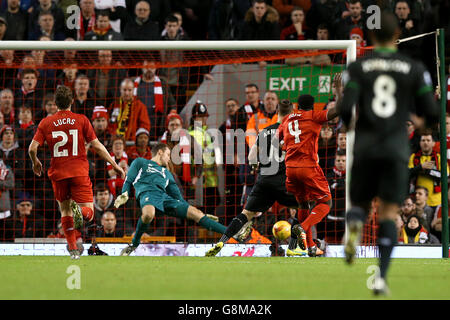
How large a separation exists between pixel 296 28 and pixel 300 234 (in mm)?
6088

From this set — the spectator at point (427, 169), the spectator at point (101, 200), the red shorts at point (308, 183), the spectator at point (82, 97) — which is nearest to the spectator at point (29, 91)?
the spectator at point (82, 97)

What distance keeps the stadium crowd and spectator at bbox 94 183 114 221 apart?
0.06 feet

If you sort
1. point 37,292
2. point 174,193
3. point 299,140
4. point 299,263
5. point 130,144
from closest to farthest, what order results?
point 37,292, point 299,263, point 299,140, point 174,193, point 130,144

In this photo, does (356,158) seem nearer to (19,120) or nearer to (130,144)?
(130,144)

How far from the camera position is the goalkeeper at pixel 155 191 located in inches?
447

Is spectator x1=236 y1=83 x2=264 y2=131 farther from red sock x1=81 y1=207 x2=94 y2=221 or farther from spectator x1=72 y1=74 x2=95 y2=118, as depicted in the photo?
red sock x1=81 y1=207 x2=94 y2=221

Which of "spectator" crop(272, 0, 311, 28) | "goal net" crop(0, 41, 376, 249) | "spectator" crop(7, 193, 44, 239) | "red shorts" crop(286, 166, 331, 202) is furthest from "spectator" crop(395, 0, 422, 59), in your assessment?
"spectator" crop(7, 193, 44, 239)

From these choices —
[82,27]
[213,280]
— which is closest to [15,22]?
[82,27]

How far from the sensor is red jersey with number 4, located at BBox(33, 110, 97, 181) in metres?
9.88

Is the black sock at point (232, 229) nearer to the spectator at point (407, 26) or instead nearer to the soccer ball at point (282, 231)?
the soccer ball at point (282, 231)

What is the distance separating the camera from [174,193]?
1166cm

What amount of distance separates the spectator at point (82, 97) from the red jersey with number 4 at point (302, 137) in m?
4.34

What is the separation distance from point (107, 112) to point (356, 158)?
8.38 m

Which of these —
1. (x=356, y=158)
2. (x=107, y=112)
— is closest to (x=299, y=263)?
(x=356, y=158)
